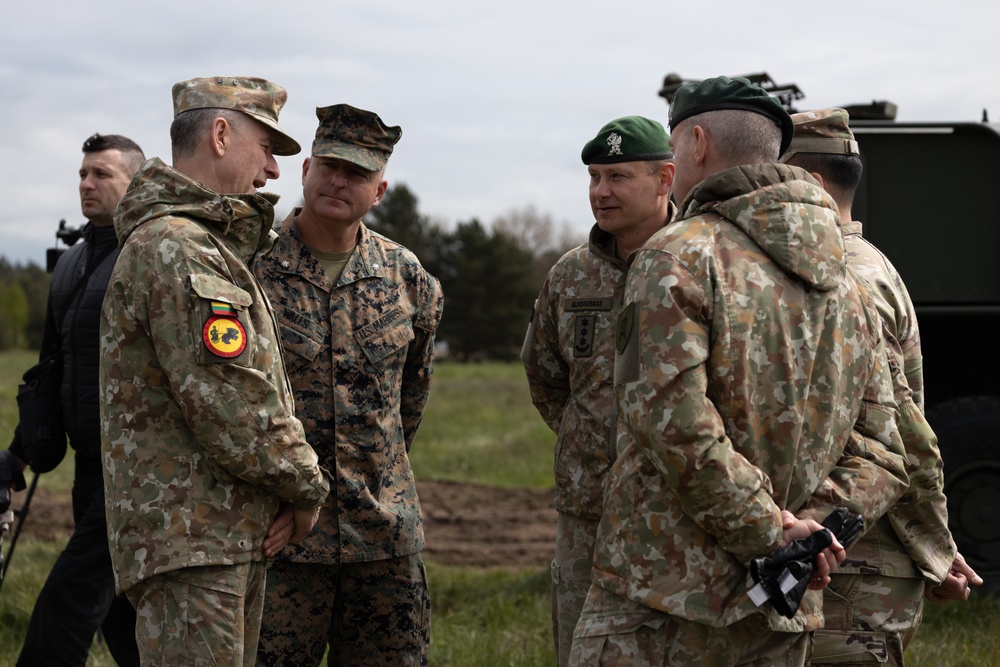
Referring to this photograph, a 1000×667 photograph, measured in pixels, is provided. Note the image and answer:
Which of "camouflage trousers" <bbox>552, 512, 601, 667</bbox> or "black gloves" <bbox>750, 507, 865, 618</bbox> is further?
"camouflage trousers" <bbox>552, 512, 601, 667</bbox>

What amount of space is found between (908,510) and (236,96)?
2120 millimetres

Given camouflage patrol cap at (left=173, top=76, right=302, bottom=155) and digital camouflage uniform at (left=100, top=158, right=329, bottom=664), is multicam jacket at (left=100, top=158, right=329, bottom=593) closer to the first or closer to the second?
digital camouflage uniform at (left=100, top=158, right=329, bottom=664)

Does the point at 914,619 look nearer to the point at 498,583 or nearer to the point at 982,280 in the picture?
the point at 982,280

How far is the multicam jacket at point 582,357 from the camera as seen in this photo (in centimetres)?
354

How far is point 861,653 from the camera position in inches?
114

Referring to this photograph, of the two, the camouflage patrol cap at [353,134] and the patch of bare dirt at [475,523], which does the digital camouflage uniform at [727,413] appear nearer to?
the camouflage patrol cap at [353,134]

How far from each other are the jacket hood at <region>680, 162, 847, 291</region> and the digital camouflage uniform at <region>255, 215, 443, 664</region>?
4.86 ft

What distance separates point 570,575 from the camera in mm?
3574

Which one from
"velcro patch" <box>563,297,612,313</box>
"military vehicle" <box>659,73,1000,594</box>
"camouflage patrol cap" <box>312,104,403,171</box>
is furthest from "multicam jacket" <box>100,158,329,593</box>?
"military vehicle" <box>659,73,1000,594</box>

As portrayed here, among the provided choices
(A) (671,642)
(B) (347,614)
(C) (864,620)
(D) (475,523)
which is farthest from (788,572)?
(D) (475,523)

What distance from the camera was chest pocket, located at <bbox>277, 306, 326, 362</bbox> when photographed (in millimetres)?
3566

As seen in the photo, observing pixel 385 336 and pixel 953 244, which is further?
pixel 953 244

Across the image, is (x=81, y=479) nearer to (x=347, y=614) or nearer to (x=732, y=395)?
(x=347, y=614)

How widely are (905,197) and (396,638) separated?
3997 millimetres
